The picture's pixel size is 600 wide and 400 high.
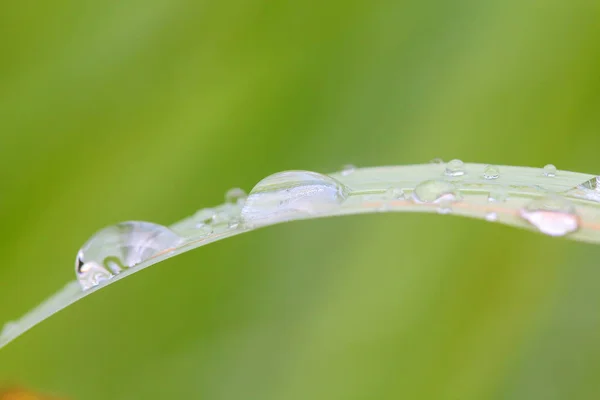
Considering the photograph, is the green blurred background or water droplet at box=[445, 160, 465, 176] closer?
water droplet at box=[445, 160, 465, 176]

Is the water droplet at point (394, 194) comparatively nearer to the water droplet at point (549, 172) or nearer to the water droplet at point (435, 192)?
the water droplet at point (435, 192)

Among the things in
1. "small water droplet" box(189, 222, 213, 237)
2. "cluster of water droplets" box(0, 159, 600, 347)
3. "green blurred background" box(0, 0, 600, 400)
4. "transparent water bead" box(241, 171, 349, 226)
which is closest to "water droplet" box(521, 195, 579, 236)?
"cluster of water droplets" box(0, 159, 600, 347)

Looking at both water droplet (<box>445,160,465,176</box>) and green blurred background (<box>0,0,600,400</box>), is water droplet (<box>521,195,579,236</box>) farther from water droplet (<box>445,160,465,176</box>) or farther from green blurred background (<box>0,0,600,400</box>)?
green blurred background (<box>0,0,600,400</box>)

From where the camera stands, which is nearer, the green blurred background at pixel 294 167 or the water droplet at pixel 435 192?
the water droplet at pixel 435 192

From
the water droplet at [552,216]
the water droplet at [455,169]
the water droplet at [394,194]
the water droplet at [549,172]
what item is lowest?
the water droplet at [552,216]

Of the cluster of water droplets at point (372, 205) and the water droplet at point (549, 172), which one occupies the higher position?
the water droplet at point (549, 172)

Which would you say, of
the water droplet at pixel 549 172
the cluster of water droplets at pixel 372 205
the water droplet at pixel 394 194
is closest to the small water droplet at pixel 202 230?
the cluster of water droplets at pixel 372 205

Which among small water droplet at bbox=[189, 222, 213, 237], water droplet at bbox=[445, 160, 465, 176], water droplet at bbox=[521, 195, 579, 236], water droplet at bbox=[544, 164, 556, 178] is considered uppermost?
water droplet at bbox=[445, 160, 465, 176]
